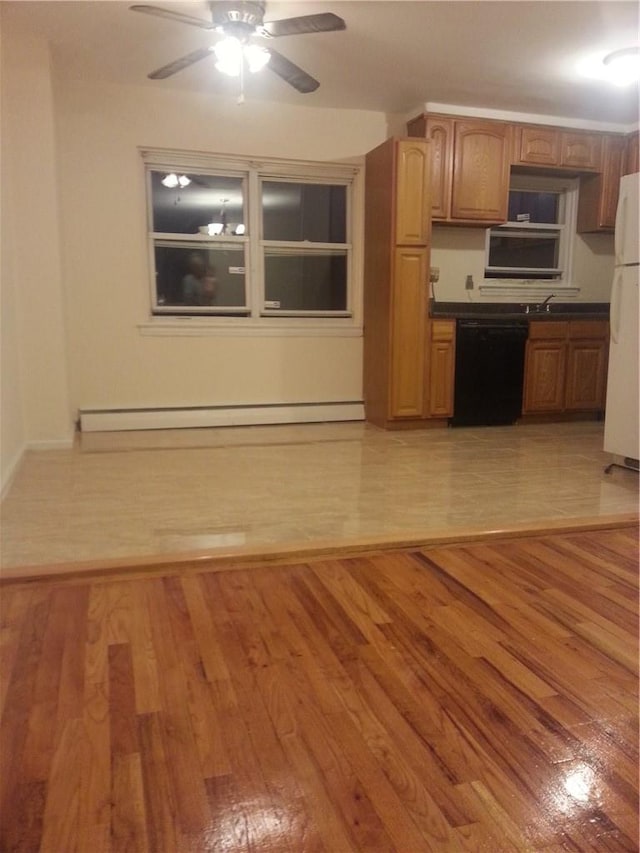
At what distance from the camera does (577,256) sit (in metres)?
5.79

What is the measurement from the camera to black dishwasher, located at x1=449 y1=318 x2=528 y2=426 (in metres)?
5.02

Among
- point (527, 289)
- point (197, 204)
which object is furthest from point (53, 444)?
point (527, 289)

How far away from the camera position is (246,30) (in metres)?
3.16

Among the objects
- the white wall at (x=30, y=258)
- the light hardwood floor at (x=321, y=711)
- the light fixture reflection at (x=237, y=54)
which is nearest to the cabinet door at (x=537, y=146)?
the light fixture reflection at (x=237, y=54)

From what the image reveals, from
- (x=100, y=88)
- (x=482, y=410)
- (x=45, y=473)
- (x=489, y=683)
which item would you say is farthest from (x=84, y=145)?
(x=489, y=683)

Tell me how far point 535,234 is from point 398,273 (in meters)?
1.77

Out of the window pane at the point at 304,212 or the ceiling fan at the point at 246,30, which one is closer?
the ceiling fan at the point at 246,30

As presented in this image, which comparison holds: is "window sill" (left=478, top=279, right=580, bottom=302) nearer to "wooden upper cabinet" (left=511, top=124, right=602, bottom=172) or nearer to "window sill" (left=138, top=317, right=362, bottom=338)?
"wooden upper cabinet" (left=511, top=124, right=602, bottom=172)

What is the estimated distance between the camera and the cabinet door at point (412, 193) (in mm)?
4633

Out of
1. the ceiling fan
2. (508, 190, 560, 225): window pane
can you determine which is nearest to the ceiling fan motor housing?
the ceiling fan

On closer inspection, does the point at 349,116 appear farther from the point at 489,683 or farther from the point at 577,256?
the point at 489,683

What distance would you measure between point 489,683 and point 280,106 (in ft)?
15.1

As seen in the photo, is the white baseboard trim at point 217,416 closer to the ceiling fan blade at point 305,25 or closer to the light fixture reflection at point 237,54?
the light fixture reflection at point 237,54

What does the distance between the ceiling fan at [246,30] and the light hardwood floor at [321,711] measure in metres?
2.49
